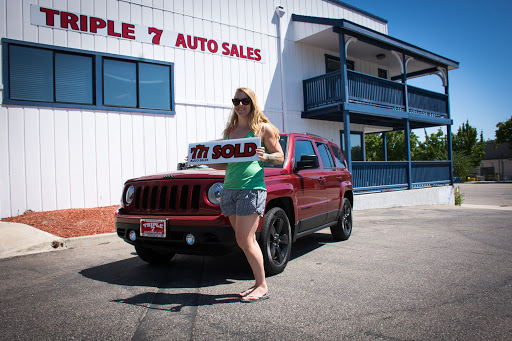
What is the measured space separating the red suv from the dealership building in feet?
17.2

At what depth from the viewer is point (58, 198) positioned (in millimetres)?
8422

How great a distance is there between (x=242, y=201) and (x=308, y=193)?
6.16ft

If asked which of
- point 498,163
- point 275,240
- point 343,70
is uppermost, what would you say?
point 343,70

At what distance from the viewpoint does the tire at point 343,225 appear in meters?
5.95

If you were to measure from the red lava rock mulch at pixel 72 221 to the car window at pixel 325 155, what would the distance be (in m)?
4.21

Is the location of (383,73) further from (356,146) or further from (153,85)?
(153,85)

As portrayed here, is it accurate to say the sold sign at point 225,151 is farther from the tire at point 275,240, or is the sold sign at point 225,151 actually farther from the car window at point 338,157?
the car window at point 338,157

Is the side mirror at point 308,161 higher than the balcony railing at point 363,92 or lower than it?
lower

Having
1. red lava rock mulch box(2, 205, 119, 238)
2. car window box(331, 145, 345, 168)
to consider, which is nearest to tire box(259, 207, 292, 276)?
car window box(331, 145, 345, 168)

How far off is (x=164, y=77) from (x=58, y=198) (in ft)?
14.1

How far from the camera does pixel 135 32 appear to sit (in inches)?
386

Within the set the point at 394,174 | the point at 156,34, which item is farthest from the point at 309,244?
the point at 394,174

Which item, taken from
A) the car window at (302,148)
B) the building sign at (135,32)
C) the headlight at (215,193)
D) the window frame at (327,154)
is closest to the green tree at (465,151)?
→ the building sign at (135,32)

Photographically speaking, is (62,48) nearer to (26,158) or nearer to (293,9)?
(26,158)
